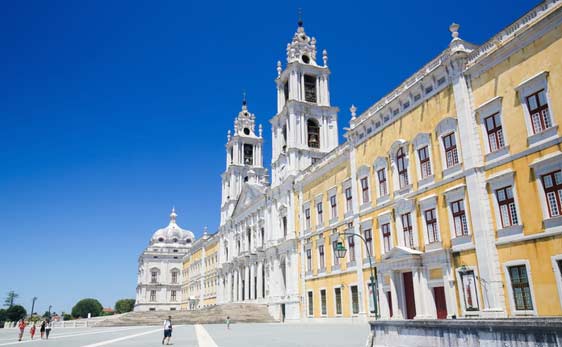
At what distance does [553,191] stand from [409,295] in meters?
10.5

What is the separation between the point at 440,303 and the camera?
73.4 ft

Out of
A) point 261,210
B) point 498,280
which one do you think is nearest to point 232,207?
point 261,210

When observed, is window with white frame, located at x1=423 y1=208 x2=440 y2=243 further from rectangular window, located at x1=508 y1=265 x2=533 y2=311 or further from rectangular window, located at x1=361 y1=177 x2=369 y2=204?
rectangular window, located at x1=361 y1=177 x2=369 y2=204

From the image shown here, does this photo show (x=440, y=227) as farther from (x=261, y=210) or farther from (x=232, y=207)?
(x=232, y=207)

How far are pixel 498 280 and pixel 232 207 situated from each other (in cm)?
5106

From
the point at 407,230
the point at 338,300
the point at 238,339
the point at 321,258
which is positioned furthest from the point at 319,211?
the point at 238,339

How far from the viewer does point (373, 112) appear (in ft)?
95.8

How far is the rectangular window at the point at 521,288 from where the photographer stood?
17.6 metres

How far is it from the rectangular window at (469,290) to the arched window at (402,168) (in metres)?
6.76

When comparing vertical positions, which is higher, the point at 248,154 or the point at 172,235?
the point at 248,154

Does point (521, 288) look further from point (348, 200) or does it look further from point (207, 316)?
point (207, 316)

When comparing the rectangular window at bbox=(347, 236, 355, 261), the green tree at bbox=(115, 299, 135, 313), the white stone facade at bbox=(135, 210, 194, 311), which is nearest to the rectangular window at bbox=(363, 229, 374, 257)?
the rectangular window at bbox=(347, 236, 355, 261)

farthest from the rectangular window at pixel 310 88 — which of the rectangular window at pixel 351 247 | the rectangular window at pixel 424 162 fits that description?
the rectangular window at pixel 424 162

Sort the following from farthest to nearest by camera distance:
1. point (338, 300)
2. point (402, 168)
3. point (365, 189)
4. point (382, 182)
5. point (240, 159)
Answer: point (240, 159)
point (338, 300)
point (365, 189)
point (382, 182)
point (402, 168)
